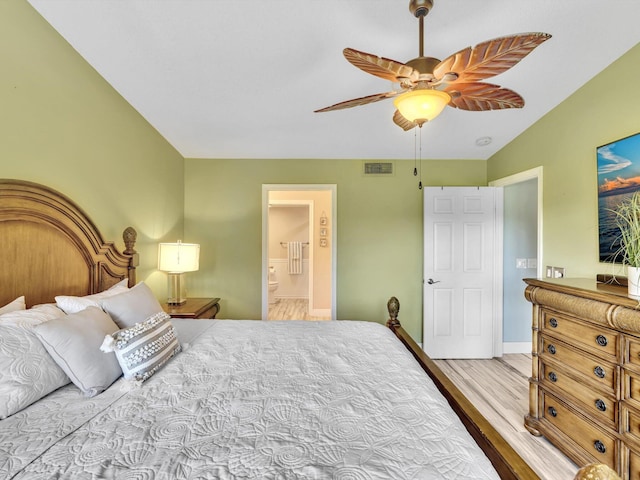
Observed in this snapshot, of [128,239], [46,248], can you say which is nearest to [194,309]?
[128,239]

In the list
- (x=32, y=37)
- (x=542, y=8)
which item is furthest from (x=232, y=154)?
(x=542, y=8)

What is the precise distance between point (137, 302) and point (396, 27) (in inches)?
88.2

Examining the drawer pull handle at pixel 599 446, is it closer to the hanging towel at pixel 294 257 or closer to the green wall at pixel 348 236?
the green wall at pixel 348 236

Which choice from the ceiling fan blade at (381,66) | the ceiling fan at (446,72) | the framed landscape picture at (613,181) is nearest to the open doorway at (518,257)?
the framed landscape picture at (613,181)

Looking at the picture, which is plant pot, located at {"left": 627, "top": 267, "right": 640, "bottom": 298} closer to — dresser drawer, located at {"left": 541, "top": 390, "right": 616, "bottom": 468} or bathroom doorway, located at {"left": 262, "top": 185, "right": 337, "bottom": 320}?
dresser drawer, located at {"left": 541, "top": 390, "right": 616, "bottom": 468}

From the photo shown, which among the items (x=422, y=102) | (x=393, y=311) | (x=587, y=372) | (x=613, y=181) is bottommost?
(x=587, y=372)

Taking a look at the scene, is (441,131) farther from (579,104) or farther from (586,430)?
(586,430)

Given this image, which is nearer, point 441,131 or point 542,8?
point 542,8

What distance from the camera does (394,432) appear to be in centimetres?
94

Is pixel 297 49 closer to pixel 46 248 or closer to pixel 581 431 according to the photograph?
pixel 46 248

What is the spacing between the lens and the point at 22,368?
1.07 m

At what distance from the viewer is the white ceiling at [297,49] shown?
63.9 inches

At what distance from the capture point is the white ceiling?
5.32ft

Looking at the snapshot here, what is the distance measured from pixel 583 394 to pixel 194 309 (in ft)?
9.67
